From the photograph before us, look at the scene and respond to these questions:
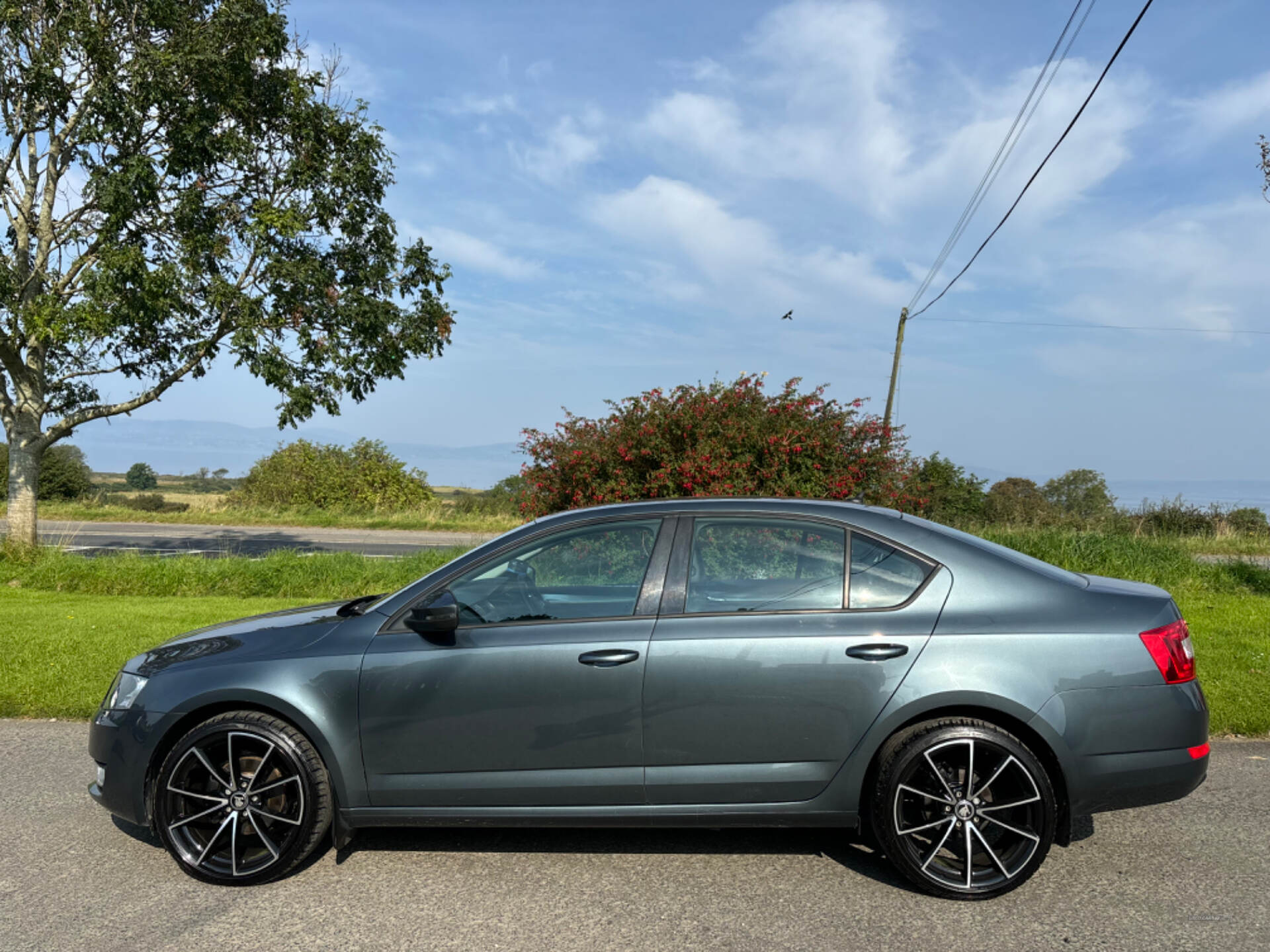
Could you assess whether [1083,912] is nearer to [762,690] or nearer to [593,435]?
[762,690]

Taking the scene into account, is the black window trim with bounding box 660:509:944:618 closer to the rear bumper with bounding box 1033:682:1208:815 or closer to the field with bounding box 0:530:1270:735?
the rear bumper with bounding box 1033:682:1208:815

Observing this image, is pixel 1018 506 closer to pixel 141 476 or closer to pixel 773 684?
pixel 773 684

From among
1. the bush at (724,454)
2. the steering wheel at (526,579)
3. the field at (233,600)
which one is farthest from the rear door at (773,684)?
the bush at (724,454)

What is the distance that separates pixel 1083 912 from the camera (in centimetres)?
348

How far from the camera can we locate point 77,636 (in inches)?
341

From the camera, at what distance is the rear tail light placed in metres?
3.64

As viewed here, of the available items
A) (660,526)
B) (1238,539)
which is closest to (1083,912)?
(660,526)

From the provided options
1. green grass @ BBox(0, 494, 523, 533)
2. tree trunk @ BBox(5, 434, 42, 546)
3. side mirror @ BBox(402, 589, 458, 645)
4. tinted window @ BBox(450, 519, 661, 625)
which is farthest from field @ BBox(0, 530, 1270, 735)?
green grass @ BBox(0, 494, 523, 533)

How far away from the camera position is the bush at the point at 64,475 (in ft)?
125

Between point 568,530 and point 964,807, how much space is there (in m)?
2.00

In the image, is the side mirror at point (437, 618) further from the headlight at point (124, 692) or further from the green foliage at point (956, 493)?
the green foliage at point (956, 493)

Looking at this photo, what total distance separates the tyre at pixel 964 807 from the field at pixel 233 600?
319 centimetres

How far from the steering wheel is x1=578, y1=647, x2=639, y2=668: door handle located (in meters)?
0.40

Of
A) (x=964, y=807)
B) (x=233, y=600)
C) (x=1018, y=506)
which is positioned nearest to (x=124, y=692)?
(x=964, y=807)
